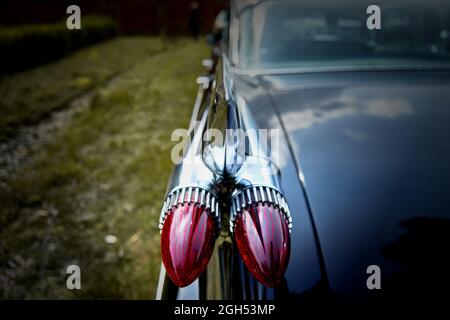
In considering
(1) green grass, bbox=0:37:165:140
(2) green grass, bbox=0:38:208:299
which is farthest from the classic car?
(1) green grass, bbox=0:37:165:140

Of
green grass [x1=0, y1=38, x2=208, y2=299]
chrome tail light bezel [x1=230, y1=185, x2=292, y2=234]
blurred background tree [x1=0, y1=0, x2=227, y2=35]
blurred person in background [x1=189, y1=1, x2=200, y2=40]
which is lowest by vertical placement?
green grass [x1=0, y1=38, x2=208, y2=299]

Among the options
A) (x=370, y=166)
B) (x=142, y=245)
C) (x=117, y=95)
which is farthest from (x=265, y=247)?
(x=117, y=95)

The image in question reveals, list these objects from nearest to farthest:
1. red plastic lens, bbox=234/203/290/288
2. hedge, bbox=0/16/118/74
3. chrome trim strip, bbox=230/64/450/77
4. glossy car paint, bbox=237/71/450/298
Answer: red plastic lens, bbox=234/203/290/288 < glossy car paint, bbox=237/71/450/298 < chrome trim strip, bbox=230/64/450/77 < hedge, bbox=0/16/118/74

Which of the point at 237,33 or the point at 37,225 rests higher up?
the point at 237,33

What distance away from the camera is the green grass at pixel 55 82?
17.0 ft

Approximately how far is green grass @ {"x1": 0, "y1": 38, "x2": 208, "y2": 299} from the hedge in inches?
154

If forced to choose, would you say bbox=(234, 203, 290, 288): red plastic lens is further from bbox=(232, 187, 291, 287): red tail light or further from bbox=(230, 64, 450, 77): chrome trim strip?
bbox=(230, 64, 450, 77): chrome trim strip

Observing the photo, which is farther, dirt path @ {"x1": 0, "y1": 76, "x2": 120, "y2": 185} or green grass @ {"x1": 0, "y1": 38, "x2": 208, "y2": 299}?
dirt path @ {"x1": 0, "y1": 76, "x2": 120, "y2": 185}

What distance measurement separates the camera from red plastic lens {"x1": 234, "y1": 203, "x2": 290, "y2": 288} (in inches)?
36.3

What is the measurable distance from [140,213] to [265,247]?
2.13m

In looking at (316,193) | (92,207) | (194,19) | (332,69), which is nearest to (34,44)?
(194,19)

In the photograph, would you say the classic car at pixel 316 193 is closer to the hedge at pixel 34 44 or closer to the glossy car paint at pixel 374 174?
the glossy car paint at pixel 374 174
